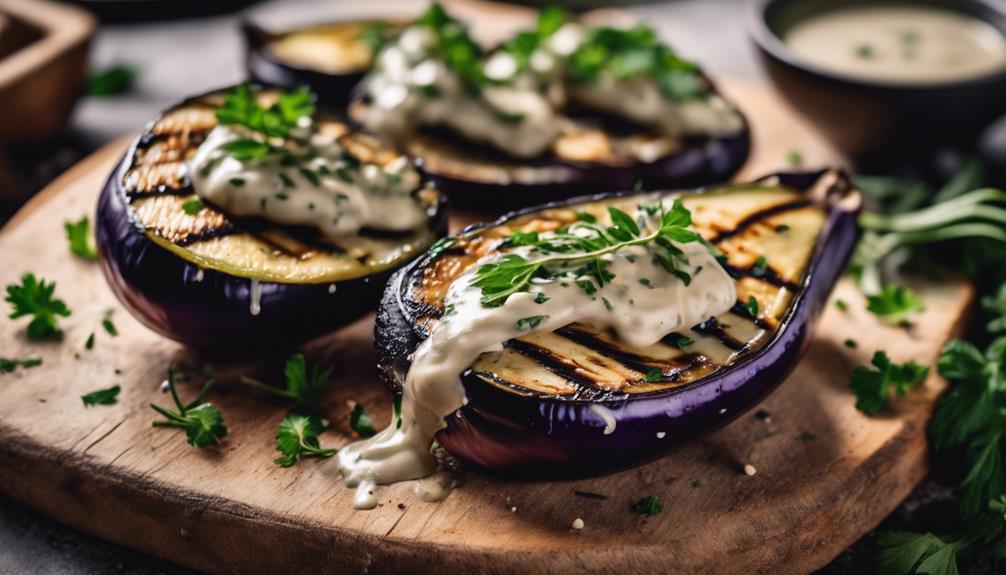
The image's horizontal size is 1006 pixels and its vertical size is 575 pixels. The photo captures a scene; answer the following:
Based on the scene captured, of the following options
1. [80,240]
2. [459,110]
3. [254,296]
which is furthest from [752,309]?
[80,240]

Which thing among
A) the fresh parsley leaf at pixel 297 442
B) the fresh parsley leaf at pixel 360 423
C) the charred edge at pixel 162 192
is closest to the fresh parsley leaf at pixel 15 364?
→ the charred edge at pixel 162 192

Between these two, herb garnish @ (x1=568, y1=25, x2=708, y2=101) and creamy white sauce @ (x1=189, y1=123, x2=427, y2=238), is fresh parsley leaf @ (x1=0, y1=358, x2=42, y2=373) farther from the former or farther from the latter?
herb garnish @ (x1=568, y1=25, x2=708, y2=101)

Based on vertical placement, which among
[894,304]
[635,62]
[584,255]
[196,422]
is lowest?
[894,304]

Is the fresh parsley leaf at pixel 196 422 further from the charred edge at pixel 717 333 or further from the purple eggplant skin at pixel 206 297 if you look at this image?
the charred edge at pixel 717 333

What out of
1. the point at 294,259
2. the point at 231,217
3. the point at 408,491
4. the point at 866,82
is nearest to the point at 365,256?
the point at 294,259

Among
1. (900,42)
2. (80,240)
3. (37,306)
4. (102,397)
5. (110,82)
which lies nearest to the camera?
(102,397)

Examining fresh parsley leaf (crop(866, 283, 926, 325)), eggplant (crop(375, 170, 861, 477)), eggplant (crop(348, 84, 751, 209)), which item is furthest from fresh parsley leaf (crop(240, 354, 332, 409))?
fresh parsley leaf (crop(866, 283, 926, 325))

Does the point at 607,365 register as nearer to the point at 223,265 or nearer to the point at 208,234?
the point at 223,265
